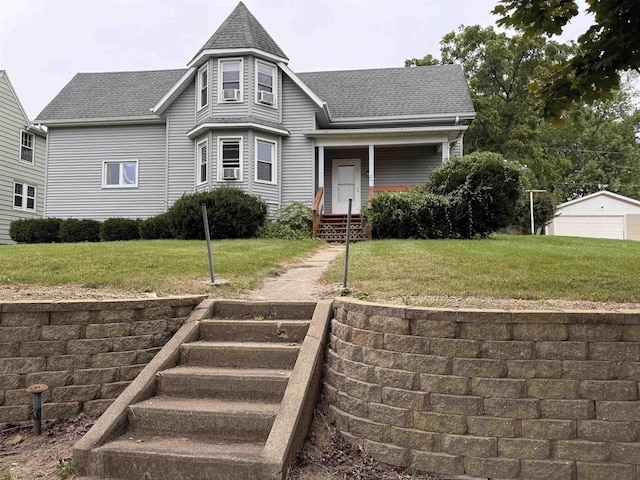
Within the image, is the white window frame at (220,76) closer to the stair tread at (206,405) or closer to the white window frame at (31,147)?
the white window frame at (31,147)

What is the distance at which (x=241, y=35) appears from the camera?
14.9 m

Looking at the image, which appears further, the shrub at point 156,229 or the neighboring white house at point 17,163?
the neighboring white house at point 17,163

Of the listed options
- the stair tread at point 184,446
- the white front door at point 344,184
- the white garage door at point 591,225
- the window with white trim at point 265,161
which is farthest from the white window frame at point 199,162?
the white garage door at point 591,225

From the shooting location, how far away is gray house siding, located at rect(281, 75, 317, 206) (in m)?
15.4

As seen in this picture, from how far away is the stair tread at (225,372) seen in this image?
13.2 ft

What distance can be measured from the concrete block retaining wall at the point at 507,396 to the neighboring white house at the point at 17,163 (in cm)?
2034

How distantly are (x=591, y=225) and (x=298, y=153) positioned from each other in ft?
58.2

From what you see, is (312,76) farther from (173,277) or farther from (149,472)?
(149,472)

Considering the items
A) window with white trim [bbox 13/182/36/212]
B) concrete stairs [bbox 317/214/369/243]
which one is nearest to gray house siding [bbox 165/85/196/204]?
concrete stairs [bbox 317/214/369/243]

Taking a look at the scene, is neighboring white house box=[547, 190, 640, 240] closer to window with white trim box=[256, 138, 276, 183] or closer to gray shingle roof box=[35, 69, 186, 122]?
window with white trim box=[256, 138, 276, 183]

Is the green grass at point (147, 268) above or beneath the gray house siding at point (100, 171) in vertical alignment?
beneath

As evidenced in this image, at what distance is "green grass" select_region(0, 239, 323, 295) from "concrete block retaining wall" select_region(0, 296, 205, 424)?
117 centimetres

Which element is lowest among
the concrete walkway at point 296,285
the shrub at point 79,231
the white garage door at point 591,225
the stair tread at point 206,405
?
the stair tread at point 206,405

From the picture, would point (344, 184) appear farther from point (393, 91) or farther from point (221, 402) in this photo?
point (221, 402)
